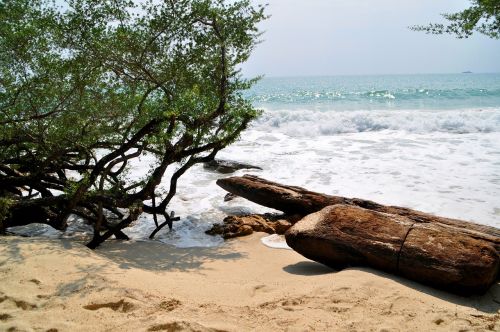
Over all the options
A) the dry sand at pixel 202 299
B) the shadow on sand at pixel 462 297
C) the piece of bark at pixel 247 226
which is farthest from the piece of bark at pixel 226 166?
the shadow on sand at pixel 462 297

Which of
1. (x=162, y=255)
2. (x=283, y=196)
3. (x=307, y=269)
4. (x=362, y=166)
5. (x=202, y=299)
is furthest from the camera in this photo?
(x=362, y=166)

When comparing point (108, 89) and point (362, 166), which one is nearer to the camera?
point (108, 89)

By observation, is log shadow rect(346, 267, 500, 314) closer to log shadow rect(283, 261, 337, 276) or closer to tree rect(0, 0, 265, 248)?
log shadow rect(283, 261, 337, 276)

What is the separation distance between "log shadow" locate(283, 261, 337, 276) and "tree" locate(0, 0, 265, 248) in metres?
2.81

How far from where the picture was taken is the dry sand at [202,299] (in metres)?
3.86

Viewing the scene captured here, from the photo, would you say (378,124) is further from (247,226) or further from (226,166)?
(247,226)

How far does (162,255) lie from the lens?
23.6 feet

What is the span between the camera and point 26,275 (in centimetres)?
454

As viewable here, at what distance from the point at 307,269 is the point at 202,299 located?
2.27 metres

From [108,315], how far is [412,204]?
8.96m

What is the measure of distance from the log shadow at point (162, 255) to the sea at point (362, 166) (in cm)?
54

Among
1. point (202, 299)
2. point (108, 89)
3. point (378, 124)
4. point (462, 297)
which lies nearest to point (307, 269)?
point (462, 297)

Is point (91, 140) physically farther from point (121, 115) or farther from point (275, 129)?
point (275, 129)

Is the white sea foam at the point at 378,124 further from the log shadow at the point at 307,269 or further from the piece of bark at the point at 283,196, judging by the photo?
the log shadow at the point at 307,269
